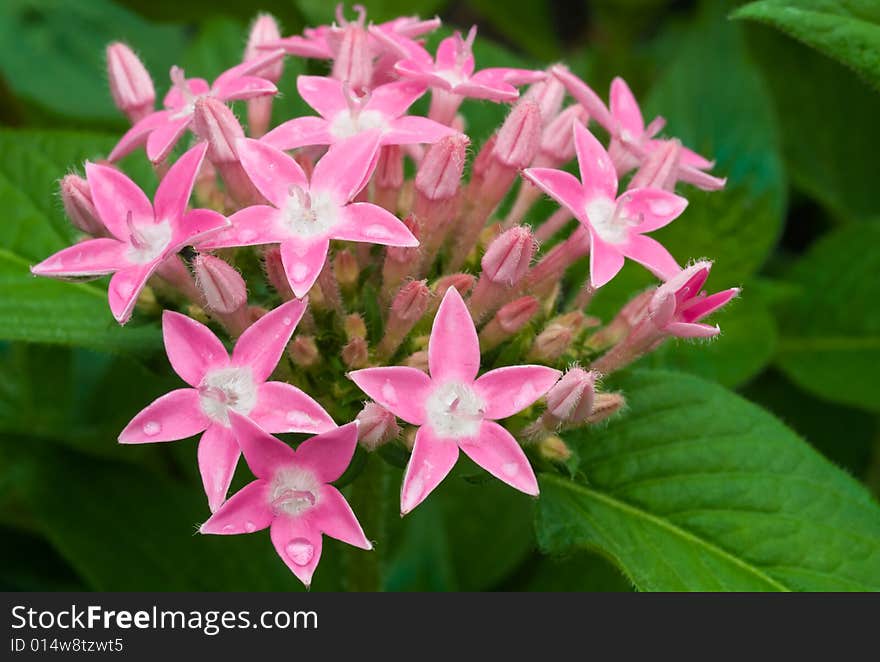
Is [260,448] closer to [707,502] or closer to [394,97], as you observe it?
[394,97]

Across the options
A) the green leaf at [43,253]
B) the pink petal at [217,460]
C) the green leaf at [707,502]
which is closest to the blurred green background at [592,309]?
the green leaf at [43,253]

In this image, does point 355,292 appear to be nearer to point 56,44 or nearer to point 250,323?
point 250,323

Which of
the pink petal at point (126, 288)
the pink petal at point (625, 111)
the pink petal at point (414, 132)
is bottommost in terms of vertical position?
the pink petal at point (126, 288)

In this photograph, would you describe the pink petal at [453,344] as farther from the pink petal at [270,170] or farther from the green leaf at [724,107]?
the green leaf at [724,107]

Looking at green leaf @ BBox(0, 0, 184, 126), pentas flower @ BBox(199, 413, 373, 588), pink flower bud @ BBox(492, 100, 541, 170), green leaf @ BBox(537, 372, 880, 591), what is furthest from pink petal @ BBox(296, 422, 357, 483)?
green leaf @ BBox(0, 0, 184, 126)

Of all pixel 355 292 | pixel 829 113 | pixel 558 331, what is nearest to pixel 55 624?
pixel 355 292

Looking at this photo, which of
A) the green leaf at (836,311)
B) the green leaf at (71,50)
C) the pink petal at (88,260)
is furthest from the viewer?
the green leaf at (71,50)

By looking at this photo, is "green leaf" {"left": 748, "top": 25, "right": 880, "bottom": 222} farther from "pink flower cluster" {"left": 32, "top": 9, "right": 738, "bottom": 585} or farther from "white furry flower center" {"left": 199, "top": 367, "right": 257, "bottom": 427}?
"white furry flower center" {"left": 199, "top": 367, "right": 257, "bottom": 427}
